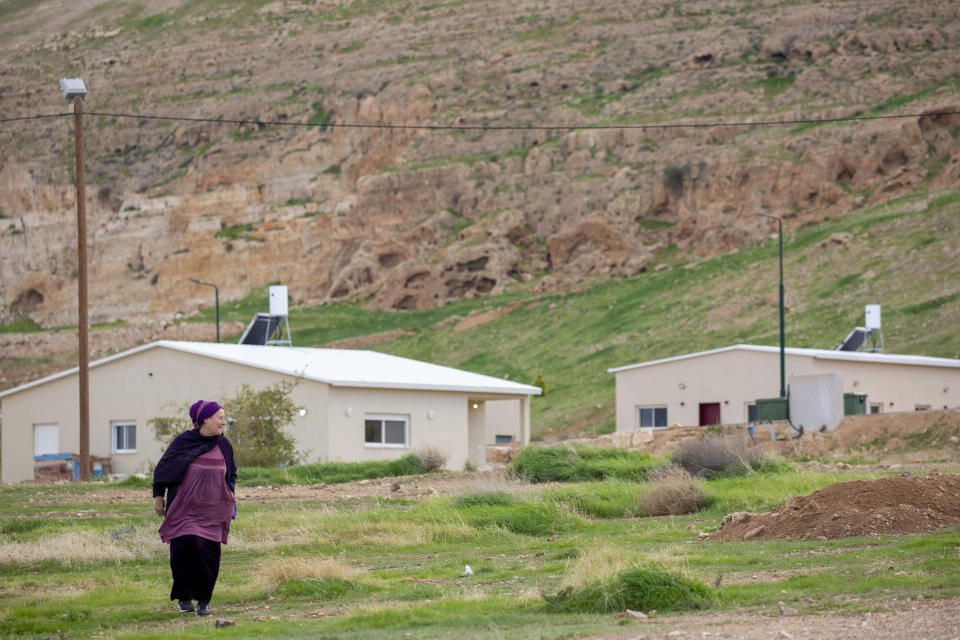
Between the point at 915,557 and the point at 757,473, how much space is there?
438 inches

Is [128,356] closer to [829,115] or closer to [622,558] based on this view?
[622,558]

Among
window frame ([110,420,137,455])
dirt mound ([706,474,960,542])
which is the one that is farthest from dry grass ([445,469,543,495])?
window frame ([110,420,137,455])

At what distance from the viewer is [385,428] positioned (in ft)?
109

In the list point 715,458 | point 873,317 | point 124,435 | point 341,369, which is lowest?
point 715,458

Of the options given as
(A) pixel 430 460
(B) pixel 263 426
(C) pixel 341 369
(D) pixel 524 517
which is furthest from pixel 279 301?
(D) pixel 524 517

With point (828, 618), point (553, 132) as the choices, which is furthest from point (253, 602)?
point (553, 132)

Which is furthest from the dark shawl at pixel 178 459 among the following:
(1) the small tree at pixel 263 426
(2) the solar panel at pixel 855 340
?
(2) the solar panel at pixel 855 340

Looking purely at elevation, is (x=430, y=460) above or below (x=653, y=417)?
below

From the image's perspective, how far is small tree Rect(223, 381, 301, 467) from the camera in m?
30.2

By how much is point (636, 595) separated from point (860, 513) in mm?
5867

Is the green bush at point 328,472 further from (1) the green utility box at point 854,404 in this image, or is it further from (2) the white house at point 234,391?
(1) the green utility box at point 854,404

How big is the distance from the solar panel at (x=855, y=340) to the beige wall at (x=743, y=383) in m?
5.53

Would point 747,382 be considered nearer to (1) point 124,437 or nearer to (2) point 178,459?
(1) point 124,437

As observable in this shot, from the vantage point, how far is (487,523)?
54.6 feet
